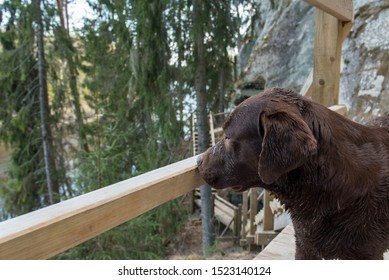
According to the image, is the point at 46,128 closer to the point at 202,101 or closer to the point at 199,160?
the point at 202,101

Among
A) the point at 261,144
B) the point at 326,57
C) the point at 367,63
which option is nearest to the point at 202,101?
the point at 367,63

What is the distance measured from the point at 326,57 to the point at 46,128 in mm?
8495

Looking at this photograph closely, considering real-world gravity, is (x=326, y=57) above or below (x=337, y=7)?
below

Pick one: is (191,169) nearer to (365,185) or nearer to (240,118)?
(240,118)

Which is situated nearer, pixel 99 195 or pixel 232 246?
pixel 99 195

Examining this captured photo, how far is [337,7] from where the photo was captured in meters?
2.73

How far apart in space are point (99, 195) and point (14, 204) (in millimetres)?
10654

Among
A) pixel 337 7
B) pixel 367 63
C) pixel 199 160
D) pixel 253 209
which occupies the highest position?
pixel 337 7

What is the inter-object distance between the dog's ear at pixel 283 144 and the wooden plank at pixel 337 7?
1.36 m

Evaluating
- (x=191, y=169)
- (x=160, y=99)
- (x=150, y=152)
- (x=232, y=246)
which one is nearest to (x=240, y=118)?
(x=191, y=169)

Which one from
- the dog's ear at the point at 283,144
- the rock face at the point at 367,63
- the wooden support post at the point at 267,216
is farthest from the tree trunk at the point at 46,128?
the dog's ear at the point at 283,144

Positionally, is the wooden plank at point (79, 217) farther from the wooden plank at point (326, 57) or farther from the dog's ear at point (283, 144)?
the wooden plank at point (326, 57)

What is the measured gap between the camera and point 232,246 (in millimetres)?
11281

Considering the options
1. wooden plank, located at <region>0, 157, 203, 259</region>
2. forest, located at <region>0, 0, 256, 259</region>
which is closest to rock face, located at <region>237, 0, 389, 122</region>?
forest, located at <region>0, 0, 256, 259</region>
